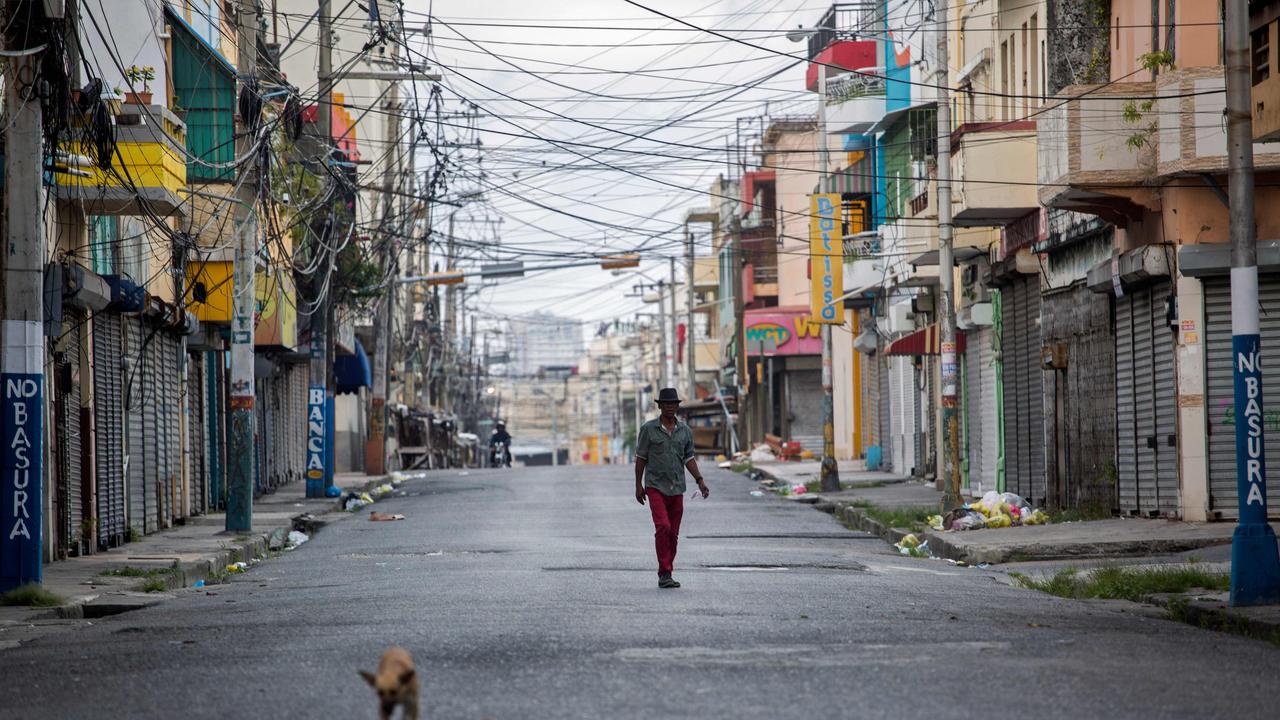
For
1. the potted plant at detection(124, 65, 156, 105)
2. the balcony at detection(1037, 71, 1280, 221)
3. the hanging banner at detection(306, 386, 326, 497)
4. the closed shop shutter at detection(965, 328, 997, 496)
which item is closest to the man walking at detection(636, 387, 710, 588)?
the potted plant at detection(124, 65, 156, 105)

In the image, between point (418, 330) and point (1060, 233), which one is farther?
point (418, 330)

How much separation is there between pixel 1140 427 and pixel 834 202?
18854 mm

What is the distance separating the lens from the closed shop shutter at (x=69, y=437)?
21.5 metres

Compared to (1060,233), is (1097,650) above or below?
below

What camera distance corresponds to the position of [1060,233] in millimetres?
26844

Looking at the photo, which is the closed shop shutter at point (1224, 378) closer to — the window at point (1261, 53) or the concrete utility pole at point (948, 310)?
the concrete utility pole at point (948, 310)

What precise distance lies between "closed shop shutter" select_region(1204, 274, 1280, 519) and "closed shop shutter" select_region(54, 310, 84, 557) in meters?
14.1

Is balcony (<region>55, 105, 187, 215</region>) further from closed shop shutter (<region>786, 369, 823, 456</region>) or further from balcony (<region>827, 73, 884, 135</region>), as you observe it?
closed shop shutter (<region>786, 369, 823, 456</region>)

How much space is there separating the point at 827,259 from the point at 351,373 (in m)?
14.6

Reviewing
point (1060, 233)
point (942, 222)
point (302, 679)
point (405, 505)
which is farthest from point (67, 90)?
point (405, 505)

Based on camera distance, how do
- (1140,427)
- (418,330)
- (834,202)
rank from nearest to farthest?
(1140,427)
(834,202)
(418,330)

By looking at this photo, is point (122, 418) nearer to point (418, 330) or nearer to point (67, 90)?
point (67, 90)

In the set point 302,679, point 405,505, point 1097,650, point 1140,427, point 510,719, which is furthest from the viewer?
point 405,505

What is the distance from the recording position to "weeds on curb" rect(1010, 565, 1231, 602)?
49.7 feet
